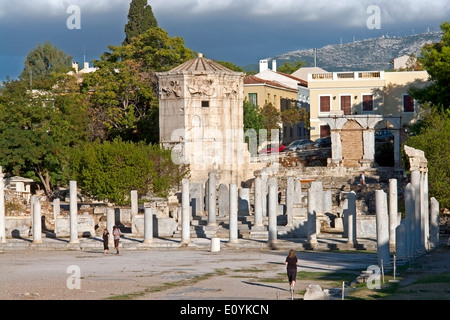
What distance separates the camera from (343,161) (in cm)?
6806

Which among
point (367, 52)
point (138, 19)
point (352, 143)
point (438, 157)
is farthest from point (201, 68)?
point (367, 52)

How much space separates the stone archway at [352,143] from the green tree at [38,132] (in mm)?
15897

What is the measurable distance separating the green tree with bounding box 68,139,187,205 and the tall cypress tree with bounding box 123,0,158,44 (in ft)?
103

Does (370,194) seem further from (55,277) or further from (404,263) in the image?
(55,277)

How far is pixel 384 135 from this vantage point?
241ft

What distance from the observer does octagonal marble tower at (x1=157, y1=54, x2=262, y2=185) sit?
61.3m

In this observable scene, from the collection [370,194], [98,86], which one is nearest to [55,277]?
[370,194]

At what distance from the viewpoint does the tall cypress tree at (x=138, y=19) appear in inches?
3450

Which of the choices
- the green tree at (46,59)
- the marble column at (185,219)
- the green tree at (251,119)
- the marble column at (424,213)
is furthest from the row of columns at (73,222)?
the green tree at (46,59)

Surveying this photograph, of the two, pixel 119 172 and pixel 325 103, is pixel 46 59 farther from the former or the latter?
pixel 119 172

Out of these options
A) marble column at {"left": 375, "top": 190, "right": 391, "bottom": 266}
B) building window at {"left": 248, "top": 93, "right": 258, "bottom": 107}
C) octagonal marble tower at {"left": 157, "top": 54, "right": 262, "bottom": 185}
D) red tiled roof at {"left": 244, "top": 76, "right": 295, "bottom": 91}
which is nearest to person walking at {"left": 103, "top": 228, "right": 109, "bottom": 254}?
marble column at {"left": 375, "top": 190, "right": 391, "bottom": 266}

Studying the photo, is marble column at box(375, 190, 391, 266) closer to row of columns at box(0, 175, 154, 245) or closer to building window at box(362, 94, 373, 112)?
row of columns at box(0, 175, 154, 245)

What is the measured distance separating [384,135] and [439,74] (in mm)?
9423

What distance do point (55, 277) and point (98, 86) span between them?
42.6 meters
